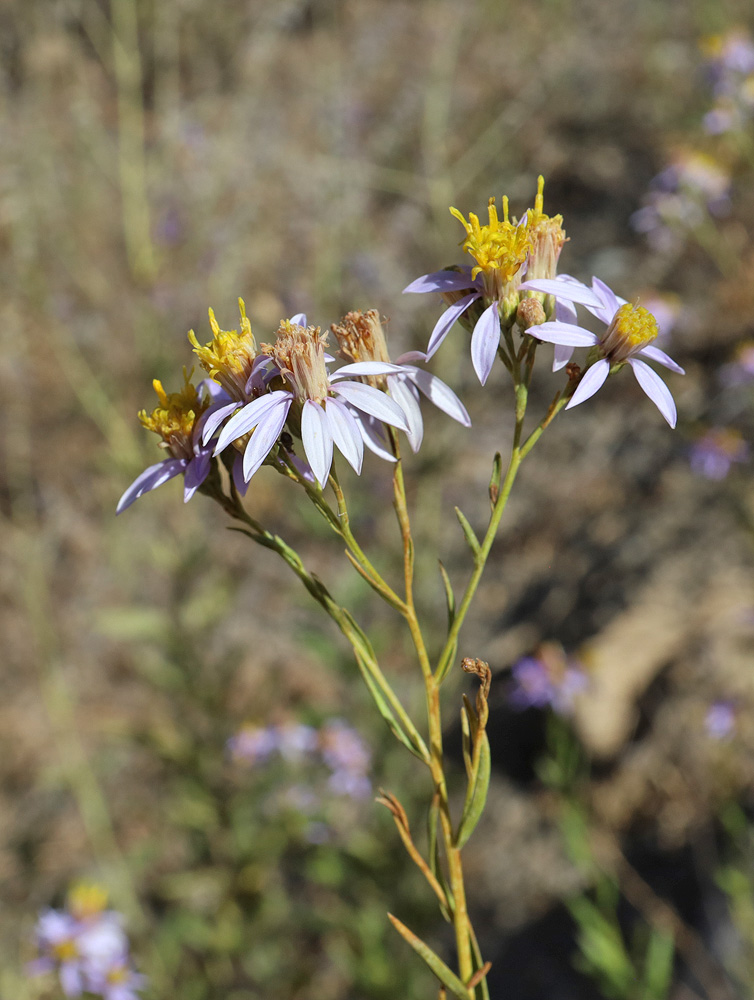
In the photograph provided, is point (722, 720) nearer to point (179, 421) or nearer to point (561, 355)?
point (561, 355)

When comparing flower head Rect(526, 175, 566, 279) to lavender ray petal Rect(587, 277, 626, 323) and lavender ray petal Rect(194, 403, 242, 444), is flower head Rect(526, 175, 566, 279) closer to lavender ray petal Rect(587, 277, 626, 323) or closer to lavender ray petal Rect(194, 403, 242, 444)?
lavender ray petal Rect(587, 277, 626, 323)

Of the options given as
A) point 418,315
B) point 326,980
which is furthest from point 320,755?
point 418,315

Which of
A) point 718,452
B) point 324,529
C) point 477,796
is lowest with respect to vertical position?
point 477,796

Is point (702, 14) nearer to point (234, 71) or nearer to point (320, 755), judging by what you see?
point (234, 71)

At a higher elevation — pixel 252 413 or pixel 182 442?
pixel 182 442

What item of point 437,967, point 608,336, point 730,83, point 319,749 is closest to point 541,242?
point 608,336

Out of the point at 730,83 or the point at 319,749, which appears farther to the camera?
the point at 730,83

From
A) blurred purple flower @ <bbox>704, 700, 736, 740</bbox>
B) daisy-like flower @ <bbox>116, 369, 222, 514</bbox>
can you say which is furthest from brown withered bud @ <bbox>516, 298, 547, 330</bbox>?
blurred purple flower @ <bbox>704, 700, 736, 740</bbox>
